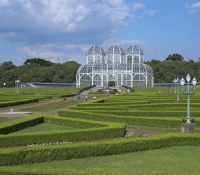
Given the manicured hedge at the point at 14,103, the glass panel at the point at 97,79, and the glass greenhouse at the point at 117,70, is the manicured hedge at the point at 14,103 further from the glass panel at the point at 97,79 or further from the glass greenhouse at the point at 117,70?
the glass greenhouse at the point at 117,70

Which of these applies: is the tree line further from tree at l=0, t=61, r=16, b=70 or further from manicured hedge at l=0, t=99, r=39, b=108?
manicured hedge at l=0, t=99, r=39, b=108

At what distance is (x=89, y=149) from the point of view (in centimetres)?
1156

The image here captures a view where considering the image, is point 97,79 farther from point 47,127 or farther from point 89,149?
point 89,149

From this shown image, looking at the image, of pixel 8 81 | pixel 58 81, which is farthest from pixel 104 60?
pixel 8 81

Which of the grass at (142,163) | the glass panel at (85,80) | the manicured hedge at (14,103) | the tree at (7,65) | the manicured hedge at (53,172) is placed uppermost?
the tree at (7,65)

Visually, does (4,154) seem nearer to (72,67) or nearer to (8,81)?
(8,81)

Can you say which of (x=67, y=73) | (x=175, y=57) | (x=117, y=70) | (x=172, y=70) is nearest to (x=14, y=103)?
(x=117, y=70)

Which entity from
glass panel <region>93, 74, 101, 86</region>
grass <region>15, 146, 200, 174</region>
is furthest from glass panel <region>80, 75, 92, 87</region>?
grass <region>15, 146, 200, 174</region>

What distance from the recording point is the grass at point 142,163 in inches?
404

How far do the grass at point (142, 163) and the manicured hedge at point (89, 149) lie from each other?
0.72 feet

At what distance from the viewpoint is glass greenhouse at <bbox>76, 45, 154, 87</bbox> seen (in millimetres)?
73188

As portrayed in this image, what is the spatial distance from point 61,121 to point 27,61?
118m

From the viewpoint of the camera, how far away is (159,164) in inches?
424

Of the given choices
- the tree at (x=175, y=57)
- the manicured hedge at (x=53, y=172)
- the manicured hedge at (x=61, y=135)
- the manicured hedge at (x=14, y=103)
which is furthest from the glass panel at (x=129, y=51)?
the manicured hedge at (x=53, y=172)
